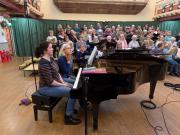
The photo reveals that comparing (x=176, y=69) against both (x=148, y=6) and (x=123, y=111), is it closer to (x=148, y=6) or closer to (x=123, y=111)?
(x=123, y=111)

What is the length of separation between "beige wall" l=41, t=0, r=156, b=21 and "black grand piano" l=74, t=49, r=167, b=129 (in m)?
8.02

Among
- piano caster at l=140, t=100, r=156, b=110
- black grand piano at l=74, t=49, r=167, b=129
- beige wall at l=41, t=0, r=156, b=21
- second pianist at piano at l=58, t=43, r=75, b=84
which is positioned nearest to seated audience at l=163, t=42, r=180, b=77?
black grand piano at l=74, t=49, r=167, b=129

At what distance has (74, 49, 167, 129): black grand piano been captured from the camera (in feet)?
7.35

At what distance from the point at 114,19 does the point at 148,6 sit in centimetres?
243

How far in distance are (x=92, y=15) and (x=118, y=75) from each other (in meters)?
9.07

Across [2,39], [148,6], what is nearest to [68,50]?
[2,39]

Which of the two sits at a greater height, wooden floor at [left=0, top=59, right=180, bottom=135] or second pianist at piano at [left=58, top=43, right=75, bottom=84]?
second pianist at piano at [left=58, top=43, right=75, bottom=84]

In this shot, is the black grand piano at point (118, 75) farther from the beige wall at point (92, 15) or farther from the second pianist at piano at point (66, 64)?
the beige wall at point (92, 15)

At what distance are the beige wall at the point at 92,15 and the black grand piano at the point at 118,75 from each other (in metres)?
8.02

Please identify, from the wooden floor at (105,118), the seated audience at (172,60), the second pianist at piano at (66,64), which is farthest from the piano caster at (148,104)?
the seated audience at (172,60)

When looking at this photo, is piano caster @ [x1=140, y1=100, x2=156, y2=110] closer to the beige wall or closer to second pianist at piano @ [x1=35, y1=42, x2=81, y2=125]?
second pianist at piano @ [x1=35, y1=42, x2=81, y2=125]

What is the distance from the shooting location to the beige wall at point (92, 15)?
1030 cm

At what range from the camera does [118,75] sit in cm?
234

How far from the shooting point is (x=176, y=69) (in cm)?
552
